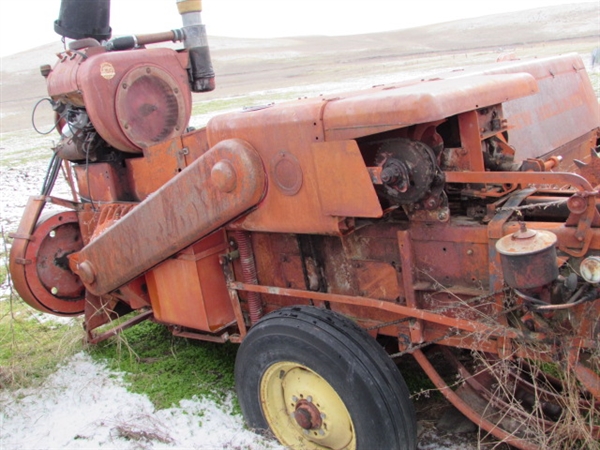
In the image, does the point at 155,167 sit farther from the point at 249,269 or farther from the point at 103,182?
the point at 249,269

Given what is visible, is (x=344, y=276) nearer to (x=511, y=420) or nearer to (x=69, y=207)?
(x=511, y=420)

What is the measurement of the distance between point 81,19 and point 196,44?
3.36 feet

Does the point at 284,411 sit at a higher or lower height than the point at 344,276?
lower

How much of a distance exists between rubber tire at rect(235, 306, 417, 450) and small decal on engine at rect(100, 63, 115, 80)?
201 cm

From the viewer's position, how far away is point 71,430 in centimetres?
404

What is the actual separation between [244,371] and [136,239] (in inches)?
41.0

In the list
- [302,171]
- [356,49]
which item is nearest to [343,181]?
[302,171]

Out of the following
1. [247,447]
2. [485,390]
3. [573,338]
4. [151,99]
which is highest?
[151,99]

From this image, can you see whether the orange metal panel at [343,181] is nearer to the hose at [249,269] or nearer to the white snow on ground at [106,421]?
the hose at [249,269]

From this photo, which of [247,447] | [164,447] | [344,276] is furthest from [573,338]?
[164,447]

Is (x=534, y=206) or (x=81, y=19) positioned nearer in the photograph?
(x=534, y=206)

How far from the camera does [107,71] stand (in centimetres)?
426

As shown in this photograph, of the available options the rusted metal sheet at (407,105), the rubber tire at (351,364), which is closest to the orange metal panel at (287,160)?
the rusted metal sheet at (407,105)

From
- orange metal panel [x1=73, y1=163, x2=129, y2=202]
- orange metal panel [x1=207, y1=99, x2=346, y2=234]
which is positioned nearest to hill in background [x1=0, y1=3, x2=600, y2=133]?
orange metal panel [x1=73, y1=163, x2=129, y2=202]
